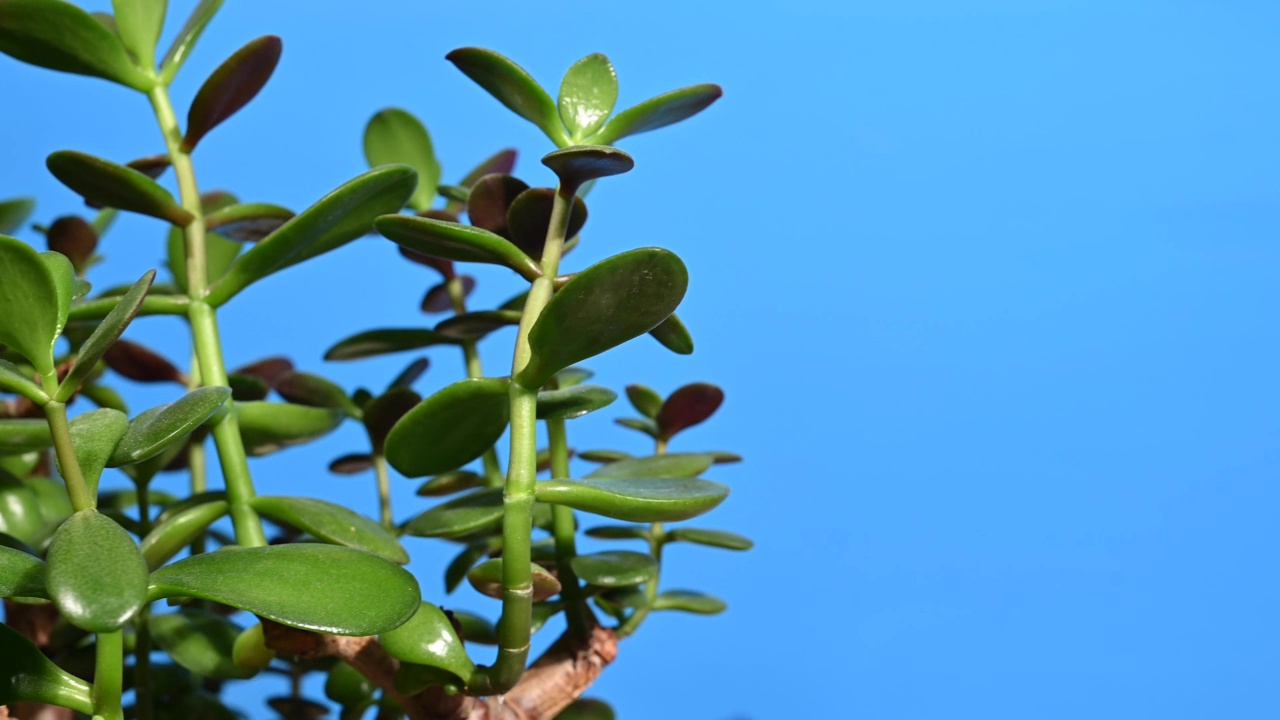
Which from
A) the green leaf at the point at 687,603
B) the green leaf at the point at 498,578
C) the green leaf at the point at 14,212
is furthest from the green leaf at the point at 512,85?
the green leaf at the point at 14,212

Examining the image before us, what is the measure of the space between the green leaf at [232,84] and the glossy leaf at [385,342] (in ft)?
0.54

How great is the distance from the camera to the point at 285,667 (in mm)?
917

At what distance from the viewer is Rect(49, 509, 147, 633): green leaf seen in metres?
0.39

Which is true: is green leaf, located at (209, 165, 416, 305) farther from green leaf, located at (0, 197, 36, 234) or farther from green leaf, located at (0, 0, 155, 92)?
green leaf, located at (0, 197, 36, 234)

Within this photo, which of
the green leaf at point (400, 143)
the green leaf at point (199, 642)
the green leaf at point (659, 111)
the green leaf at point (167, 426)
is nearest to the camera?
the green leaf at point (167, 426)

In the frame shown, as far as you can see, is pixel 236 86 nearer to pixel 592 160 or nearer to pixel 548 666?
pixel 592 160

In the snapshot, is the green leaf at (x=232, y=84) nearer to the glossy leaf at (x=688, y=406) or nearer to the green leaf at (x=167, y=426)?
the green leaf at (x=167, y=426)

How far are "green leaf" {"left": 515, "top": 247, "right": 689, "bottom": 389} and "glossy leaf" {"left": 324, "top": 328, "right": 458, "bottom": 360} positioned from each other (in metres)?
0.29

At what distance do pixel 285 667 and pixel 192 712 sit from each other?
0.38 feet

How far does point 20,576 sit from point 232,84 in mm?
329

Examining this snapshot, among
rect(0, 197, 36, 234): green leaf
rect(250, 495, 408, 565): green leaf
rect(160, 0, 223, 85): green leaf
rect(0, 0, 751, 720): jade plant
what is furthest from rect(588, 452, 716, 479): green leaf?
rect(0, 197, 36, 234): green leaf

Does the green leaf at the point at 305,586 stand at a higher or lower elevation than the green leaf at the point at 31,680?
higher

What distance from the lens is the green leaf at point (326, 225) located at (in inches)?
24.8

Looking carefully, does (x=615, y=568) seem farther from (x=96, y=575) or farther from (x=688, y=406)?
(x=96, y=575)
